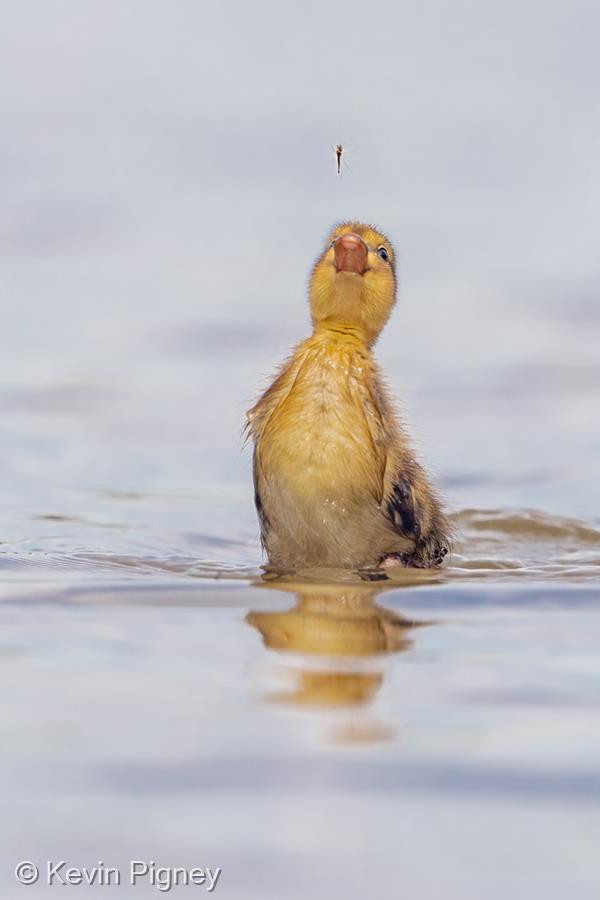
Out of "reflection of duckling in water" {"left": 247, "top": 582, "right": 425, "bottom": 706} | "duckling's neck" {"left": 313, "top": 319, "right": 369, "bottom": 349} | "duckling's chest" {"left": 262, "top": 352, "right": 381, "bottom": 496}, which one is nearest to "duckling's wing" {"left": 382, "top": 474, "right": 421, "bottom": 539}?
"duckling's chest" {"left": 262, "top": 352, "right": 381, "bottom": 496}

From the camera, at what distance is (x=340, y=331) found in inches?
265

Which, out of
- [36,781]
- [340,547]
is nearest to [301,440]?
[340,547]

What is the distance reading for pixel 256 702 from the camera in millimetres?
3803

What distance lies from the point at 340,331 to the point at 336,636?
2.34 m

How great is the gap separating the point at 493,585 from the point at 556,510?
11.9ft

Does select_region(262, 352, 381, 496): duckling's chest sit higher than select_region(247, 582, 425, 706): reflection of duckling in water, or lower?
higher

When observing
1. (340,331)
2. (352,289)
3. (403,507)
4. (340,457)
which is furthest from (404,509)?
(352,289)

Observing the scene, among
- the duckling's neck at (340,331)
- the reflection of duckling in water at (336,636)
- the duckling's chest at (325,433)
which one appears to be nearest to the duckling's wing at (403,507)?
the duckling's chest at (325,433)

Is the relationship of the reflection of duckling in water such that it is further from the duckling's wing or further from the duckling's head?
the duckling's head

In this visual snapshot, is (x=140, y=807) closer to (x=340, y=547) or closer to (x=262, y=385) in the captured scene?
(x=340, y=547)

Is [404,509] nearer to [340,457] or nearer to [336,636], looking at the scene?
[340,457]

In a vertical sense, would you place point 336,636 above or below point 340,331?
below

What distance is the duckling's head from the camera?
6.73m

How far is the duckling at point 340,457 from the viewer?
20.1 ft
